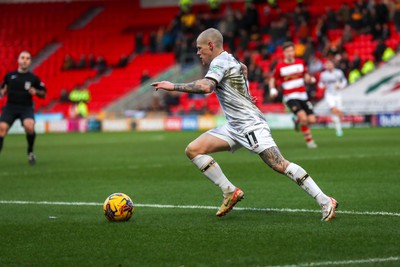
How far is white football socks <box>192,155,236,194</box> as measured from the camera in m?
9.48

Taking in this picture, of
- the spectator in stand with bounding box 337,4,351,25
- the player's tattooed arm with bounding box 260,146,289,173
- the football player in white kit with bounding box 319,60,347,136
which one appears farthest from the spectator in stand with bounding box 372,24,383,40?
the player's tattooed arm with bounding box 260,146,289,173

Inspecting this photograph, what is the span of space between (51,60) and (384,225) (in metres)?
42.9

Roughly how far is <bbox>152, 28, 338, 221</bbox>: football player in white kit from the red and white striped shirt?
11697 millimetres

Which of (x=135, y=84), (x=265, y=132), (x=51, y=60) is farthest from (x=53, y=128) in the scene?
(x=265, y=132)

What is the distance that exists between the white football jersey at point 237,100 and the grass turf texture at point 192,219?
103 cm

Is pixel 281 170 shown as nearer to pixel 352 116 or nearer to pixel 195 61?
pixel 352 116

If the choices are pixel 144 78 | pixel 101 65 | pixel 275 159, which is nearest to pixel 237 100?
pixel 275 159

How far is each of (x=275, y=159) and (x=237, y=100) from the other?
0.79 m

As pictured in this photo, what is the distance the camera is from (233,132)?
9.43m

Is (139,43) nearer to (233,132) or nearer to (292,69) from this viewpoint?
(292,69)

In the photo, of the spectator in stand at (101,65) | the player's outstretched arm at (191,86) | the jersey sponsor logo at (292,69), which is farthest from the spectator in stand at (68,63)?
the player's outstretched arm at (191,86)

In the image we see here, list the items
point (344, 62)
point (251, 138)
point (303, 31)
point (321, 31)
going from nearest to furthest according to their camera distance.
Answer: point (251, 138)
point (344, 62)
point (321, 31)
point (303, 31)

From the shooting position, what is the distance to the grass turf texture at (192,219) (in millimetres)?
7008

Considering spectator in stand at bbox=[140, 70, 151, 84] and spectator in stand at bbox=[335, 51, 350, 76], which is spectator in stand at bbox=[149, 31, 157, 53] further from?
spectator in stand at bbox=[335, 51, 350, 76]
